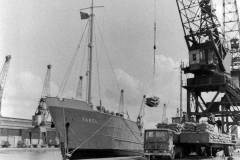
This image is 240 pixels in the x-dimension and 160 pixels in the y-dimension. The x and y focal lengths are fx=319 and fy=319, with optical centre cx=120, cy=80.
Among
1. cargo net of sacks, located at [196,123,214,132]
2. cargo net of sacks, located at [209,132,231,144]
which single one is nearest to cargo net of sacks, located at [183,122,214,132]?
cargo net of sacks, located at [196,123,214,132]

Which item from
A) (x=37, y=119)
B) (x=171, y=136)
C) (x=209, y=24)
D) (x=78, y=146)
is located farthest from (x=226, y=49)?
(x=37, y=119)

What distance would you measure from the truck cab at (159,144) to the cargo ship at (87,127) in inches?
184

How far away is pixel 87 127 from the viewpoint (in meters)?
25.7

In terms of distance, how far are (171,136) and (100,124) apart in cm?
629

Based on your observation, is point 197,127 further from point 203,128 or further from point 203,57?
point 203,57

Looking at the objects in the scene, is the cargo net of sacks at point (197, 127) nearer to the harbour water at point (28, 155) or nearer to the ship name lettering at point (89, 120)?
the ship name lettering at point (89, 120)

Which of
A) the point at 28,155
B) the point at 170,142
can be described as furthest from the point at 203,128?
the point at 28,155

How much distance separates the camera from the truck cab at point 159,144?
73.5 ft

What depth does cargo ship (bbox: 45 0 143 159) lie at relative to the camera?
24.5 metres

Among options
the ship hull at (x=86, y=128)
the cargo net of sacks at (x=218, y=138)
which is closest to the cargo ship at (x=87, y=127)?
the ship hull at (x=86, y=128)

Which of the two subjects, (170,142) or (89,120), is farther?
(89,120)

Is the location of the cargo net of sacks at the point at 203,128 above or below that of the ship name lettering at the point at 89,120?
below

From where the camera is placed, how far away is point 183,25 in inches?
1634

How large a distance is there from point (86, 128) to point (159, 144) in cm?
622
